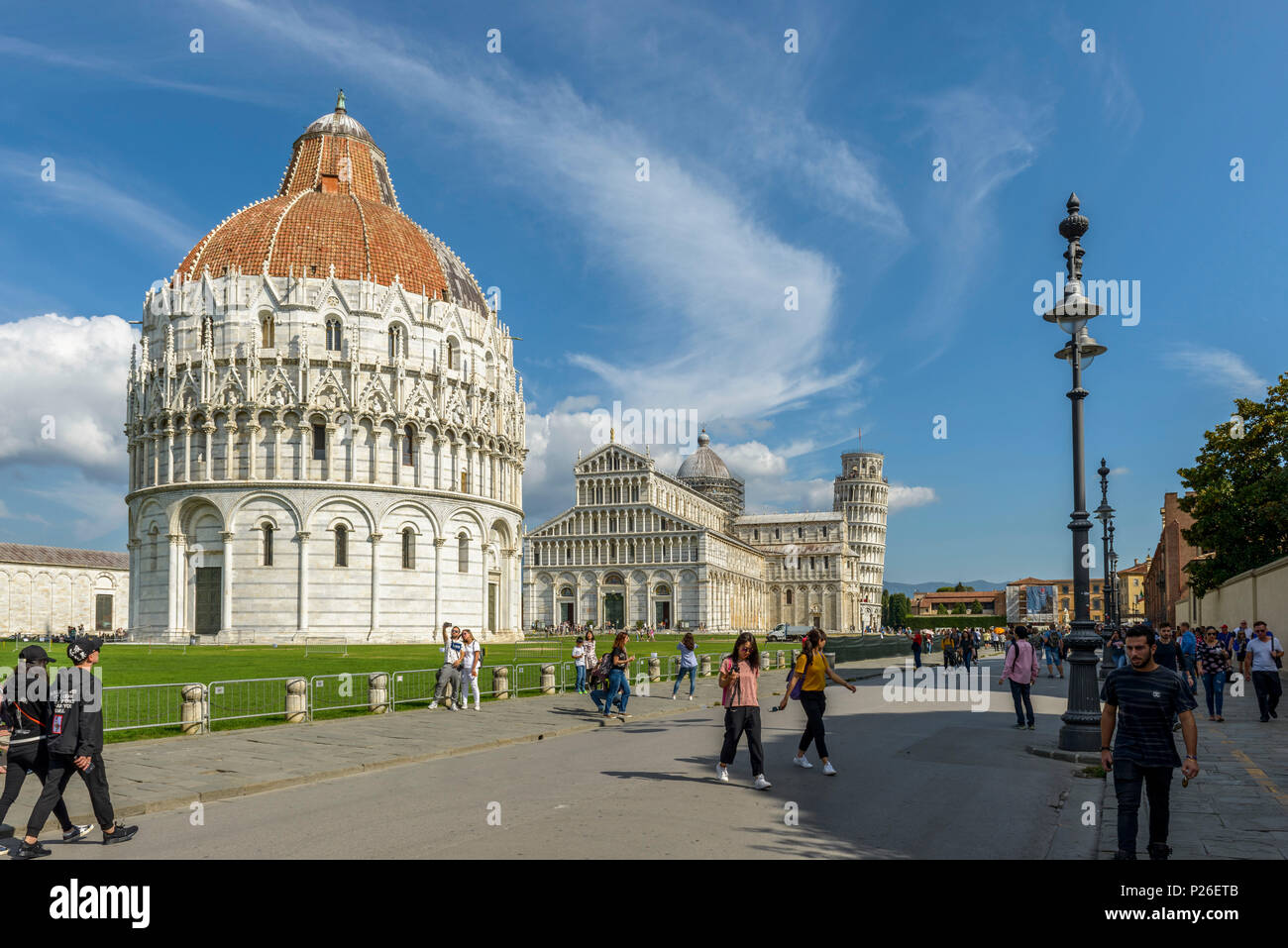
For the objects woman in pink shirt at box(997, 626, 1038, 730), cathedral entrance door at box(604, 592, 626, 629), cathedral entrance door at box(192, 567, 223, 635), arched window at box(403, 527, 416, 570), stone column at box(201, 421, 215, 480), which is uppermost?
stone column at box(201, 421, 215, 480)

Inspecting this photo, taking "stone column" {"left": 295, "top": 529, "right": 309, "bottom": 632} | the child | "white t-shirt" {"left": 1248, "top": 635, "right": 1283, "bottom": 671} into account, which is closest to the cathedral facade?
"stone column" {"left": 295, "top": 529, "right": 309, "bottom": 632}

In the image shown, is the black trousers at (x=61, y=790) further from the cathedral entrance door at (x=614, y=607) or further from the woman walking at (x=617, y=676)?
the cathedral entrance door at (x=614, y=607)

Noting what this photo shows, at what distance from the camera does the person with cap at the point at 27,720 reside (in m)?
8.26

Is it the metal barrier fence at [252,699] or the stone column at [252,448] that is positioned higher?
the stone column at [252,448]

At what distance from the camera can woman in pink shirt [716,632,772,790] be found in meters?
11.6

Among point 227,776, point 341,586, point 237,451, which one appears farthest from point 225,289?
point 227,776

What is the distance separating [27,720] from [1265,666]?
19.1 meters

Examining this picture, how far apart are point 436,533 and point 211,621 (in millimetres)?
12905

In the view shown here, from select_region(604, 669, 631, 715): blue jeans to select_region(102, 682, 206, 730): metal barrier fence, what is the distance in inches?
294

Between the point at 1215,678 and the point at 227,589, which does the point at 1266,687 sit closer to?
the point at 1215,678

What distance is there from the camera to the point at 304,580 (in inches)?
2131

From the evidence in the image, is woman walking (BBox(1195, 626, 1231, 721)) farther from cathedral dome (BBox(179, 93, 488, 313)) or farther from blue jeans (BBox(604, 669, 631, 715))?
cathedral dome (BBox(179, 93, 488, 313))

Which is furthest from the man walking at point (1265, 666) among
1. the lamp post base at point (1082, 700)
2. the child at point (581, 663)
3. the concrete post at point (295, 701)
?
the concrete post at point (295, 701)

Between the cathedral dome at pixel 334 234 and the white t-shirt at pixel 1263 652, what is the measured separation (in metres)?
49.9
